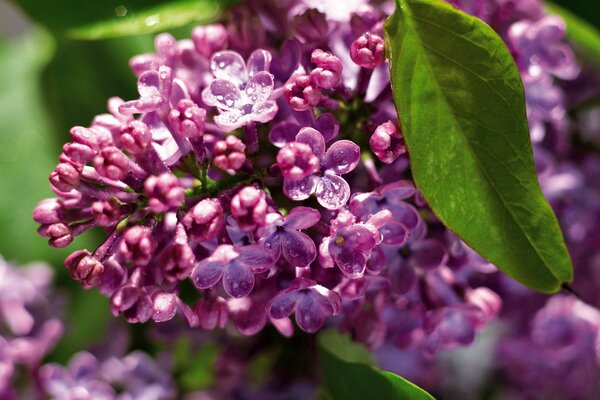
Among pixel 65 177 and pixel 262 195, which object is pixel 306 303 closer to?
pixel 262 195

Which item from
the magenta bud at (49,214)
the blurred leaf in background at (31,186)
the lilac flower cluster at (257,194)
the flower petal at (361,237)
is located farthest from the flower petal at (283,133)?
the blurred leaf in background at (31,186)

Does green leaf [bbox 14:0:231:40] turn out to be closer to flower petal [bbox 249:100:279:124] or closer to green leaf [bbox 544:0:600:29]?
flower petal [bbox 249:100:279:124]

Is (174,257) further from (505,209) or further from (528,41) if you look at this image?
(528,41)

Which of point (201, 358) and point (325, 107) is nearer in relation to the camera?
point (325, 107)

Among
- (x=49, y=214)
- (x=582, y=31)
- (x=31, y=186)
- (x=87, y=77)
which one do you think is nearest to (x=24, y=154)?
(x=31, y=186)

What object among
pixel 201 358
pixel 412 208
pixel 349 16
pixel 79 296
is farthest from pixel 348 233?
pixel 79 296

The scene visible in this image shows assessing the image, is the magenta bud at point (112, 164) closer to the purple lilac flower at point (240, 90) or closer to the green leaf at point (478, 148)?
the purple lilac flower at point (240, 90)

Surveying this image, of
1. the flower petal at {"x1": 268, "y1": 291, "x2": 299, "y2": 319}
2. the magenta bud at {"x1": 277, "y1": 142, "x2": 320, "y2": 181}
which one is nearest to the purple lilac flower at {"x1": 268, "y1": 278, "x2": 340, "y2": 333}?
the flower petal at {"x1": 268, "y1": 291, "x2": 299, "y2": 319}

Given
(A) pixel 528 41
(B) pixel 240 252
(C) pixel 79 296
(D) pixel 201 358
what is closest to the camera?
(B) pixel 240 252
